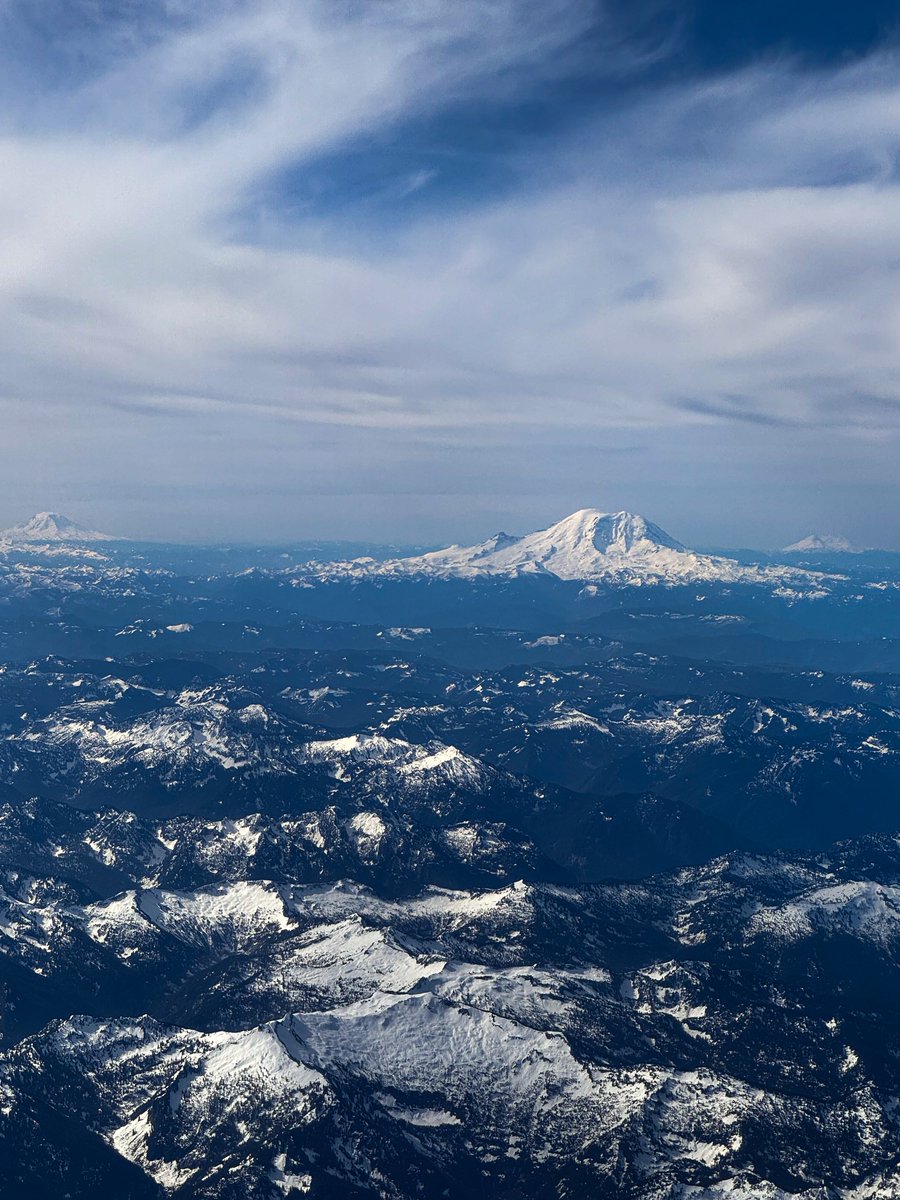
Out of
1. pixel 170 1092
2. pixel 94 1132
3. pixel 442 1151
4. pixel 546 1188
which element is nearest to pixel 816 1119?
pixel 546 1188

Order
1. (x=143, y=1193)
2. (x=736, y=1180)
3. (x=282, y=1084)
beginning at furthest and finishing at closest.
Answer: (x=282, y=1084), (x=143, y=1193), (x=736, y=1180)

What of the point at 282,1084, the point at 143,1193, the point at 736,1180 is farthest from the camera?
the point at 282,1084

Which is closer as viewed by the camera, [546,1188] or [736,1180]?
[736,1180]

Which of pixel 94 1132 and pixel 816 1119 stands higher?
pixel 816 1119

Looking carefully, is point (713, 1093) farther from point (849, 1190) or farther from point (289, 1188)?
point (289, 1188)

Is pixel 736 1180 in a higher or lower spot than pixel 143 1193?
higher

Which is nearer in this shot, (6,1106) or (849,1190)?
(849,1190)

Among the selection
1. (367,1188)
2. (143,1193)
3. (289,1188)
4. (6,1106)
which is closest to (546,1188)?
(367,1188)

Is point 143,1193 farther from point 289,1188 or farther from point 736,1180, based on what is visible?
point 736,1180

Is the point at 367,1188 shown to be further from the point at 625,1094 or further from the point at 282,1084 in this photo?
the point at 625,1094
